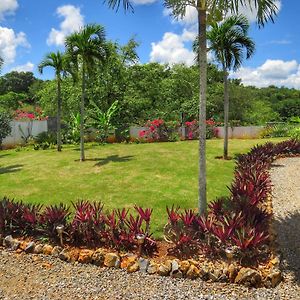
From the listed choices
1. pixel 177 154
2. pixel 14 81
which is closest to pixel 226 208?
pixel 177 154

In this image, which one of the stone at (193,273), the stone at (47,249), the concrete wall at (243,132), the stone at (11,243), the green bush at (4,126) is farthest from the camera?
the concrete wall at (243,132)

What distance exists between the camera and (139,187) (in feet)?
36.8

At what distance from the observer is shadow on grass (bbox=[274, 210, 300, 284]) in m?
6.04

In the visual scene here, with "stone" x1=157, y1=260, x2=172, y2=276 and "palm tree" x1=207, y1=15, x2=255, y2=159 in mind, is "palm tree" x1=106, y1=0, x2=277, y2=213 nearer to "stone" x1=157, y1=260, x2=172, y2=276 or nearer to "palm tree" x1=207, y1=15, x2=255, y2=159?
"stone" x1=157, y1=260, x2=172, y2=276

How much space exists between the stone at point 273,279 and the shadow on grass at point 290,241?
0.29 meters

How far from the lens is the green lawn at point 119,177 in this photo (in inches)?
398

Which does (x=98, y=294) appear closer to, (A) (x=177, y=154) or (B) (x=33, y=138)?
(A) (x=177, y=154)

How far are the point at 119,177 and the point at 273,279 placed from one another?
7681mm

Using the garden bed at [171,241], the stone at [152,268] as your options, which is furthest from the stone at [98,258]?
the stone at [152,268]

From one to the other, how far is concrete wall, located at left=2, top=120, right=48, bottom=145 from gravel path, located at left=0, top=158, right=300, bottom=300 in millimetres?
17757

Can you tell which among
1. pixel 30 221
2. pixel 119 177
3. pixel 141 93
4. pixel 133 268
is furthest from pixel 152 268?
pixel 141 93

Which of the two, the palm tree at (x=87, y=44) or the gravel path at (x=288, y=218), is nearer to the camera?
the gravel path at (x=288, y=218)

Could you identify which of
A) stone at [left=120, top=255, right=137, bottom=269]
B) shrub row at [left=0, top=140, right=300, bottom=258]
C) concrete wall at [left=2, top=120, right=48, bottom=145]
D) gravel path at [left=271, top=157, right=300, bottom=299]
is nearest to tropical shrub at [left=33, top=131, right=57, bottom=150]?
concrete wall at [left=2, top=120, right=48, bottom=145]

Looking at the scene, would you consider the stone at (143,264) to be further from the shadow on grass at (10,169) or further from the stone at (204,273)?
the shadow on grass at (10,169)
